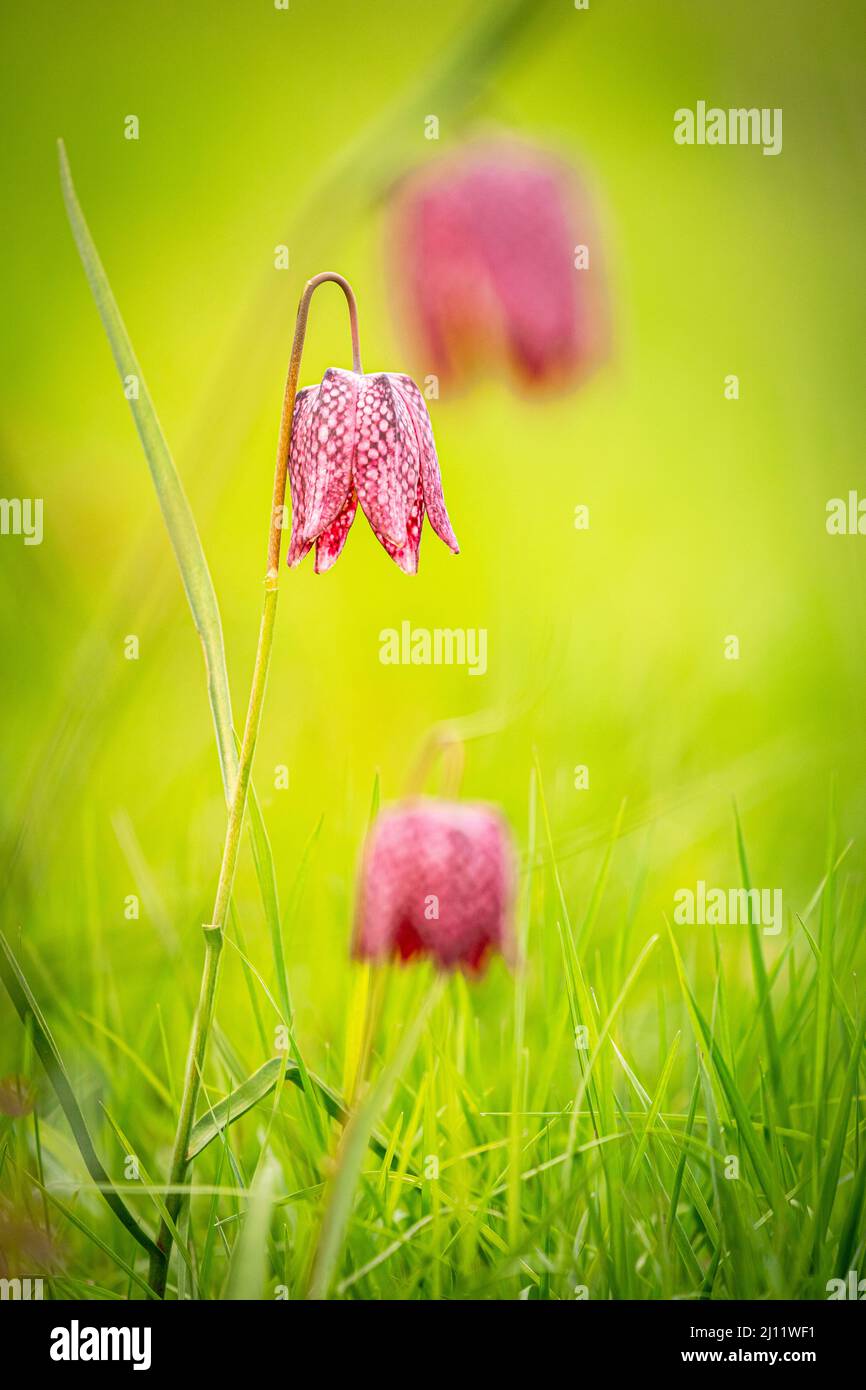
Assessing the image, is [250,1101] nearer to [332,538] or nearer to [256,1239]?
[256,1239]

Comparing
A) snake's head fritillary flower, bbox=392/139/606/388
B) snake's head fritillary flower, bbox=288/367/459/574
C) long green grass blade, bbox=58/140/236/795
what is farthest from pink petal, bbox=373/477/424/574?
snake's head fritillary flower, bbox=392/139/606/388

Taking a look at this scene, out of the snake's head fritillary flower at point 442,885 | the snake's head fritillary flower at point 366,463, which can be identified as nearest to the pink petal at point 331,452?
the snake's head fritillary flower at point 366,463

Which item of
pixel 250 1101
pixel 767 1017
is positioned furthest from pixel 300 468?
pixel 767 1017

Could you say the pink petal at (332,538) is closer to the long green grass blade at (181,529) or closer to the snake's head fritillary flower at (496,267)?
the long green grass blade at (181,529)

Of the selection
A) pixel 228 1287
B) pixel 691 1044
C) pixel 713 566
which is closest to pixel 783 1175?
pixel 691 1044

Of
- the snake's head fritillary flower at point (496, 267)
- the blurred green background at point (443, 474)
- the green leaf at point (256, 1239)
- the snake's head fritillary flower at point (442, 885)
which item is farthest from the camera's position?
the blurred green background at point (443, 474)

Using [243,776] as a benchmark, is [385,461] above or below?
above

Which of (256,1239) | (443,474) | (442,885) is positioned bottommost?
(256,1239)
